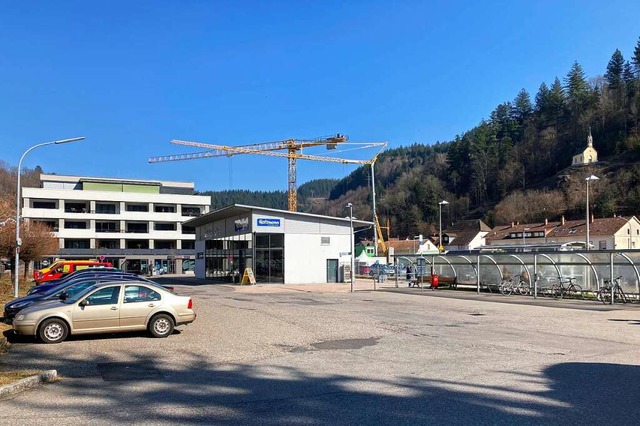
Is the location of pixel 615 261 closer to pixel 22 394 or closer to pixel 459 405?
pixel 459 405

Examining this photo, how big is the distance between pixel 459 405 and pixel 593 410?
5.46ft

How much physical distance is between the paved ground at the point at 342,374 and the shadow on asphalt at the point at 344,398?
2cm

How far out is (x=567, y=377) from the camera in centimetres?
918

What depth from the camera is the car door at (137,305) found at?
13.4m

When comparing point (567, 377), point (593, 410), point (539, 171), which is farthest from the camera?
point (539, 171)

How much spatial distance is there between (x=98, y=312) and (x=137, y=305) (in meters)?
0.89

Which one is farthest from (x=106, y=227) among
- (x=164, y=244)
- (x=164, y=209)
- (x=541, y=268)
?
(x=541, y=268)

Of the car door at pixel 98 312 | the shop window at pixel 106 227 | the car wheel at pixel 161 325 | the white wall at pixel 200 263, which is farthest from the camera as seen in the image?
the shop window at pixel 106 227

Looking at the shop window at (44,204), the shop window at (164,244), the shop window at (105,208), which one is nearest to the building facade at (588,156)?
the shop window at (164,244)

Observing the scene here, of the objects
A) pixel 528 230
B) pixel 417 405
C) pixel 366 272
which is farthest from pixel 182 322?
pixel 528 230

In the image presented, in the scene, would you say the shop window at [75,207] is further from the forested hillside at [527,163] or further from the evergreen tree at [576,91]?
the evergreen tree at [576,91]

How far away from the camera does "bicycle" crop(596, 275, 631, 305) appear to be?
25.0 metres

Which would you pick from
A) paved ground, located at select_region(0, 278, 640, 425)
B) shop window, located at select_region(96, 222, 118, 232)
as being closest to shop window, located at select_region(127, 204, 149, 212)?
shop window, located at select_region(96, 222, 118, 232)

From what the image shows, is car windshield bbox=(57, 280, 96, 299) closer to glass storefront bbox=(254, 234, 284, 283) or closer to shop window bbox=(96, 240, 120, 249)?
glass storefront bbox=(254, 234, 284, 283)
